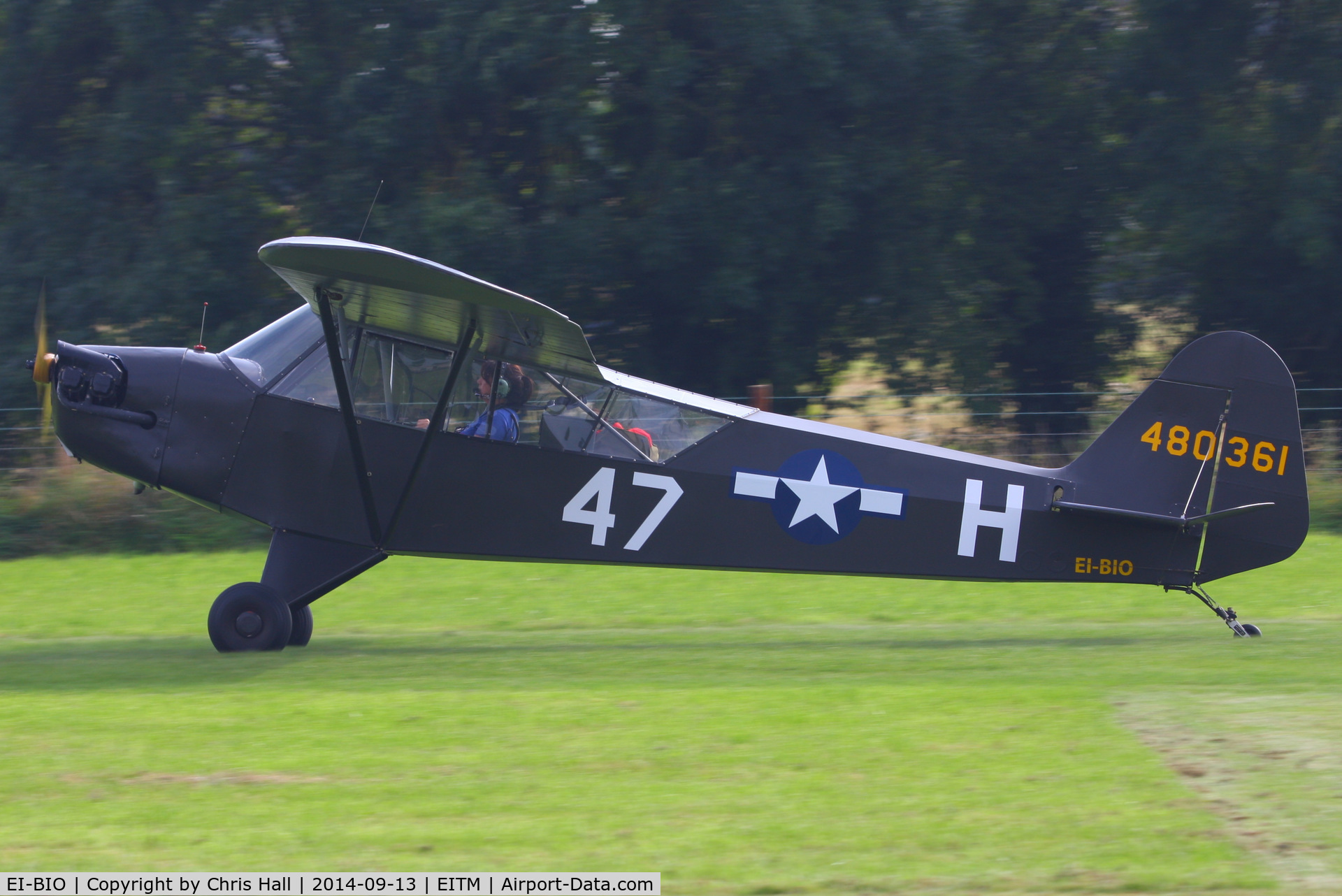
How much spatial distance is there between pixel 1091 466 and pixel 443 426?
4.07 m

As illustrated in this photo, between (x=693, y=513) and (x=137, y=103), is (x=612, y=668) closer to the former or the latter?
(x=693, y=513)

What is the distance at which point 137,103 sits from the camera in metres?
16.8

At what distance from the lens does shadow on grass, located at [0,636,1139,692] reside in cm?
716

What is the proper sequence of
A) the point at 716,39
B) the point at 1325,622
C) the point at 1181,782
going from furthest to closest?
the point at 716,39 < the point at 1325,622 < the point at 1181,782

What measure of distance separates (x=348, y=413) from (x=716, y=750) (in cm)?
354

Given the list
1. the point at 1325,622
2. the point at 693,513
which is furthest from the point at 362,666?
the point at 1325,622

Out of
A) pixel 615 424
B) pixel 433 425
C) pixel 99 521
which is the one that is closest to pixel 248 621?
pixel 433 425

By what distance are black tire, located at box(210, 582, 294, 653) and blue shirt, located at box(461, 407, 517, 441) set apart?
1.59 m

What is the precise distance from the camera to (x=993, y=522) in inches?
313

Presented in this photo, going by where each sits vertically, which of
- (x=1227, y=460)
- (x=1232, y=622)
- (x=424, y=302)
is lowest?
Result: (x=1232, y=622)

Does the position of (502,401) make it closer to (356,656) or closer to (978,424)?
(356,656)
